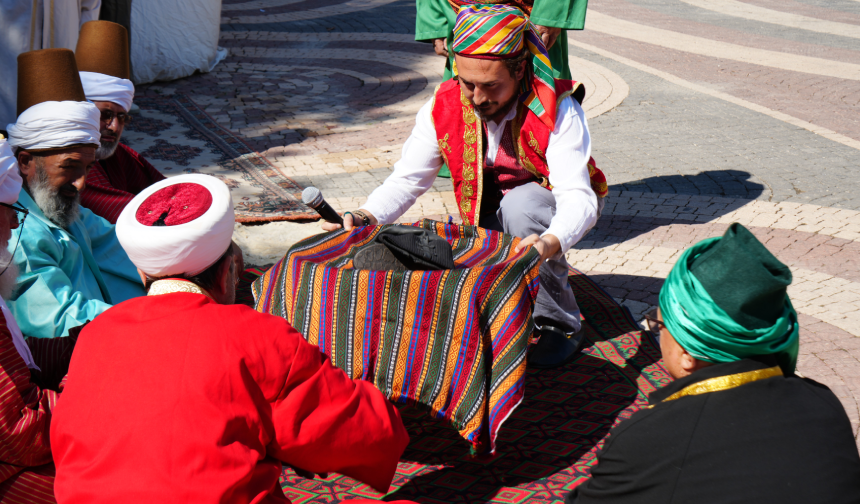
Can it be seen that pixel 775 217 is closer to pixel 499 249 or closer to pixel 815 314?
pixel 815 314

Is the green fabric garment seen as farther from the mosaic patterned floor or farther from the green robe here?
the mosaic patterned floor

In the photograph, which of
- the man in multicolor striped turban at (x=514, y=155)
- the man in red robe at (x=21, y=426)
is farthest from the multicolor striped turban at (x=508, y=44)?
the man in red robe at (x=21, y=426)

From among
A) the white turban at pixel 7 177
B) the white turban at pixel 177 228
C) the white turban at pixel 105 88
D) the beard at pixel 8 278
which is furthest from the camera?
the white turban at pixel 105 88

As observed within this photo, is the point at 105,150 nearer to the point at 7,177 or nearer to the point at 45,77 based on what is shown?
the point at 45,77

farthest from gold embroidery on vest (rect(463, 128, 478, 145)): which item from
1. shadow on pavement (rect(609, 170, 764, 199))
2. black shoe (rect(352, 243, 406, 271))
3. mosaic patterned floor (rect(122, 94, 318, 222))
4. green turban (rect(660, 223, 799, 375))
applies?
shadow on pavement (rect(609, 170, 764, 199))

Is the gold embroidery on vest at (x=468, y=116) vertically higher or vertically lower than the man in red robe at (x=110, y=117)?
higher

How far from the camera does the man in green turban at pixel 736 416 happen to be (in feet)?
5.03

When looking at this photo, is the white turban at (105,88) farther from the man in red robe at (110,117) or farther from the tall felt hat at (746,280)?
the tall felt hat at (746,280)

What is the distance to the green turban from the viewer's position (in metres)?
1.59

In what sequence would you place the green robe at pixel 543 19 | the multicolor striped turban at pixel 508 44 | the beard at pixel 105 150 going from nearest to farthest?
the multicolor striped turban at pixel 508 44
the beard at pixel 105 150
the green robe at pixel 543 19

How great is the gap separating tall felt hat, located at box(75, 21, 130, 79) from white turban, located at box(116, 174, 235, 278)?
2693mm

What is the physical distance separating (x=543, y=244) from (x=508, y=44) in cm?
90

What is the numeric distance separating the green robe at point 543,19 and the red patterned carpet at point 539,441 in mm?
2374

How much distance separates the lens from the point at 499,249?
3.17 metres
